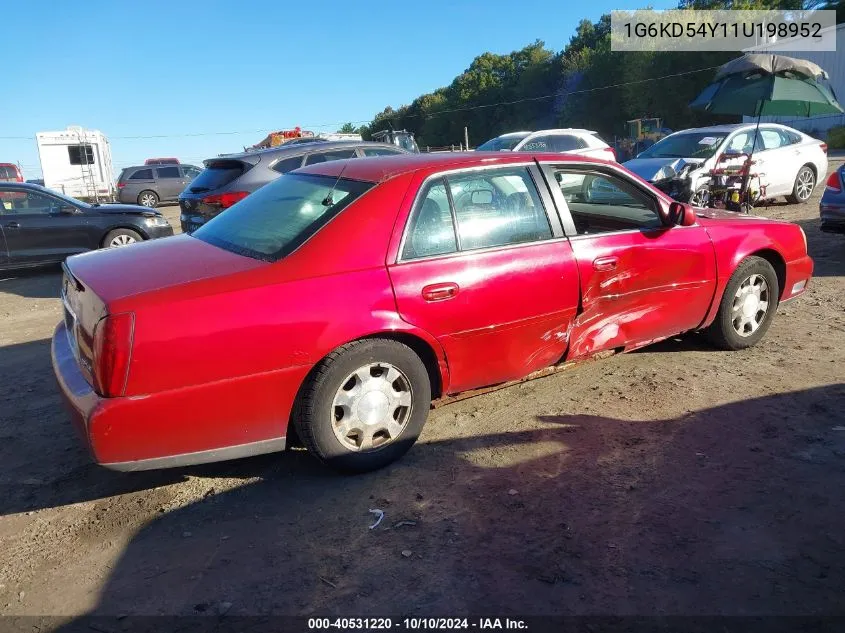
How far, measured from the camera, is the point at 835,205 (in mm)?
7691

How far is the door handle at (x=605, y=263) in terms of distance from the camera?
395 cm

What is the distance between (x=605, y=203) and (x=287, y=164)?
4.99m

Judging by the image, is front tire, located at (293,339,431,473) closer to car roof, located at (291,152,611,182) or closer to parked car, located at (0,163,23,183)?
car roof, located at (291,152,611,182)

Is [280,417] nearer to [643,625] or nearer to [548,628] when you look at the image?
[548,628]

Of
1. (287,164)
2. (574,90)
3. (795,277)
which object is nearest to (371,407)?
(795,277)

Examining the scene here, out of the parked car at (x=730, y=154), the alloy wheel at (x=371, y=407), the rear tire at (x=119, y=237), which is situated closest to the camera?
the alloy wheel at (x=371, y=407)

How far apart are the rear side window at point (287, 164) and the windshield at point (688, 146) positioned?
651 centimetres

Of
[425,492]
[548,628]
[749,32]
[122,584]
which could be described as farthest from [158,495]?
[749,32]

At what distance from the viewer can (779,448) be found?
3.50 m

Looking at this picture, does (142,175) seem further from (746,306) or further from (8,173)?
(746,306)

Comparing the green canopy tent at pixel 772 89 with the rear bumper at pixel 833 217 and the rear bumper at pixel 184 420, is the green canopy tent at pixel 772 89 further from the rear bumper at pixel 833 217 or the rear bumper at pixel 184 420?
the rear bumper at pixel 184 420

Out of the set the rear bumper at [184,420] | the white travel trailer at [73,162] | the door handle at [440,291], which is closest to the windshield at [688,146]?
the door handle at [440,291]

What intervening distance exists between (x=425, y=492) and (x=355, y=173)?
1805 mm

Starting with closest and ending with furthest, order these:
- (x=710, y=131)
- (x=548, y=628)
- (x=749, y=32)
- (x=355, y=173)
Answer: (x=548, y=628)
(x=355, y=173)
(x=710, y=131)
(x=749, y=32)
